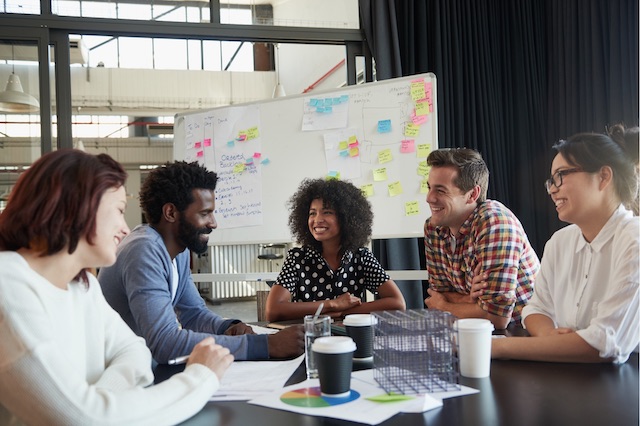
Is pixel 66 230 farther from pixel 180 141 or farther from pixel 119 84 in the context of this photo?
pixel 119 84

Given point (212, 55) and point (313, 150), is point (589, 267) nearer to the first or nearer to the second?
point (313, 150)

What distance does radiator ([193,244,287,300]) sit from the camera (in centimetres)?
804

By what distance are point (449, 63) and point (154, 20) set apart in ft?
6.45

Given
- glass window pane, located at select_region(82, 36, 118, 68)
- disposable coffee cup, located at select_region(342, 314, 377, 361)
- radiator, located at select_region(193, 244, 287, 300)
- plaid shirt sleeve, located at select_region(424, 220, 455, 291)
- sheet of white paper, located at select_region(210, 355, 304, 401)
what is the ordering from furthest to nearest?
radiator, located at select_region(193, 244, 287, 300) → glass window pane, located at select_region(82, 36, 118, 68) → plaid shirt sleeve, located at select_region(424, 220, 455, 291) → disposable coffee cup, located at select_region(342, 314, 377, 361) → sheet of white paper, located at select_region(210, 355, 304, 401)

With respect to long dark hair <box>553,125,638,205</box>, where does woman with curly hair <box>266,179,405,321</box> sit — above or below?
below

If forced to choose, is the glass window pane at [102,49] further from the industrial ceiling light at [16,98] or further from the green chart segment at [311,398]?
the green chart segment at [311,398]

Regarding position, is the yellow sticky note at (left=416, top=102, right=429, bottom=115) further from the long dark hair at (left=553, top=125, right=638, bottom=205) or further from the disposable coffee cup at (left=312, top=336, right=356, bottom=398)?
the disposable coffee cup at (left=312, top=336, right=356, bottom=398)

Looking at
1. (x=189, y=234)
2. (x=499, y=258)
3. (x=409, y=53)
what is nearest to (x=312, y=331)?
(x=189, y=234)

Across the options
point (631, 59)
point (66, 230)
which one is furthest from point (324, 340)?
point (631, 59)

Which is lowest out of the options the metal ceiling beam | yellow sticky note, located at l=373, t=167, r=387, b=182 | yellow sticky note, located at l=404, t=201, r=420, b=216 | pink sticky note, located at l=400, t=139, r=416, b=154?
yellow sticky note, located at l=404, t=201, r=420, b=216

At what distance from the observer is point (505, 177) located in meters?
4.05

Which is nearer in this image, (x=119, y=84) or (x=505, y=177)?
(x=505, y=177)

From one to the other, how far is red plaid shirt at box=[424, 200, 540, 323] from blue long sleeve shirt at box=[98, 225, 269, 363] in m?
0.88

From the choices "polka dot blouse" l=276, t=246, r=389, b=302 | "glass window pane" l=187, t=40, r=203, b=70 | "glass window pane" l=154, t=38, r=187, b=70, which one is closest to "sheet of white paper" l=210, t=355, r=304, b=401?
A: "polka dot blouse" l=276, t=246, r=389, b=302
